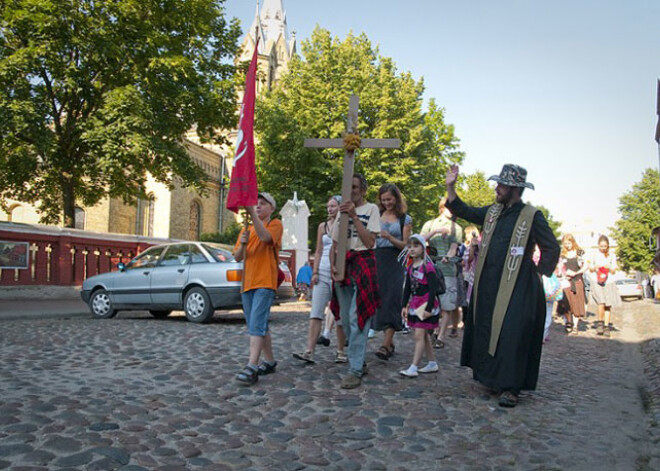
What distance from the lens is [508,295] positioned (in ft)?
16.1

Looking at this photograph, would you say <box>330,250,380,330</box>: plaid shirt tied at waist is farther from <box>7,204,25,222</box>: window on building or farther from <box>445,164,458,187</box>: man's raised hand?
<box>7,204,25,222</box>: window on building

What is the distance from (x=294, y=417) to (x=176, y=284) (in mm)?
7389

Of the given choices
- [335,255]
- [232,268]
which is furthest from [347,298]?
[232,268]

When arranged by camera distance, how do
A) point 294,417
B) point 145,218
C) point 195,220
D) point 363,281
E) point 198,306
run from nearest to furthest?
point 294,417, point 363,281, point 198,306, point 145,218, point 195,220

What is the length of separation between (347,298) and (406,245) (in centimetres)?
122

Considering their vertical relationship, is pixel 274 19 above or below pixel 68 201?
above

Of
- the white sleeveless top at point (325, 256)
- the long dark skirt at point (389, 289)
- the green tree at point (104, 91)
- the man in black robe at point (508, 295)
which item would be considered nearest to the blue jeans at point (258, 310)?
the white sleeveless top at point (325, 256)

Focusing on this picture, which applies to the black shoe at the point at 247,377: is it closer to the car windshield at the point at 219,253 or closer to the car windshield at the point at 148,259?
the car windshield at the point at 219,253

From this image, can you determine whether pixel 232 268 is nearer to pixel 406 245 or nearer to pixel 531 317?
pixel 406 245

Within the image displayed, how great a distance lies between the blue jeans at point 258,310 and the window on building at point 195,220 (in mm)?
41363

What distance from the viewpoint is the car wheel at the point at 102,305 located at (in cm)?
1198

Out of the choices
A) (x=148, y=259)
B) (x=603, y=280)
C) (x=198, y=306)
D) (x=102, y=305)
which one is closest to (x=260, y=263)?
(x=198, y=306)

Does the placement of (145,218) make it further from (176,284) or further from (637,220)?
(637,220)

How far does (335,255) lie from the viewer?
17.7ft
